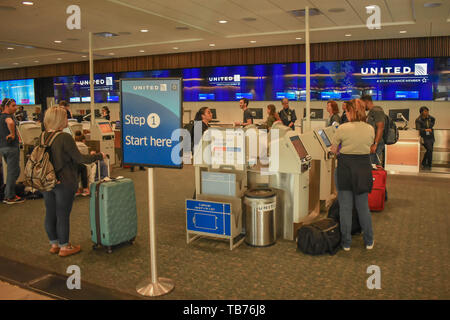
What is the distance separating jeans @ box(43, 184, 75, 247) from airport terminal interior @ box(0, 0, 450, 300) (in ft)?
0.77

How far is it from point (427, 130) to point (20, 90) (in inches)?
628

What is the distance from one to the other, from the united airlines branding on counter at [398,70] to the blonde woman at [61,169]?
350 inches

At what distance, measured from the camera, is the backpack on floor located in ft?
12.2

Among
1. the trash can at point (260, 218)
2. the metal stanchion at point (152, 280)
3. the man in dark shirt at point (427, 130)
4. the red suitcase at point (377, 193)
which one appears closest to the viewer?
the metal stanchion at point (152, 280)

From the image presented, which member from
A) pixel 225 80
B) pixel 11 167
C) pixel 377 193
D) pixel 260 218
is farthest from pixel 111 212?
pixel 225 80

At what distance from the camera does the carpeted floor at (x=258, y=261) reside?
331cm

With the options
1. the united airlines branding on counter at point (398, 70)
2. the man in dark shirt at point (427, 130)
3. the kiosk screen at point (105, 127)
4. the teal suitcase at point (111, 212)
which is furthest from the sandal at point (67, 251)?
the united airlines branding on counter at point (398, 70)

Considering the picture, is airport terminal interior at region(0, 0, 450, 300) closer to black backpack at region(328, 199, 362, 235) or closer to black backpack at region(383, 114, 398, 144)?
black backpack at region(383, 114, 398, 144)

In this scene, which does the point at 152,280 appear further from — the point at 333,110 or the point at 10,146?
the point at 333,110

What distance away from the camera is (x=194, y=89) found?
1334 centimetres

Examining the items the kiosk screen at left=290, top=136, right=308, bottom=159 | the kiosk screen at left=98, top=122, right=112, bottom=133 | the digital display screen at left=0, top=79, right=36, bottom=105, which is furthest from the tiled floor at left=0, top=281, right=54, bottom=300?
the digital display screen at left=0, top=79, right=36, bottom=105

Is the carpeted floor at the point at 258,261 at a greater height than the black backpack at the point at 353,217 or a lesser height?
lesser

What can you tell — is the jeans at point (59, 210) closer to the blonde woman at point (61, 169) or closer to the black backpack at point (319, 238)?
the blonde woman at point (61, 169)
